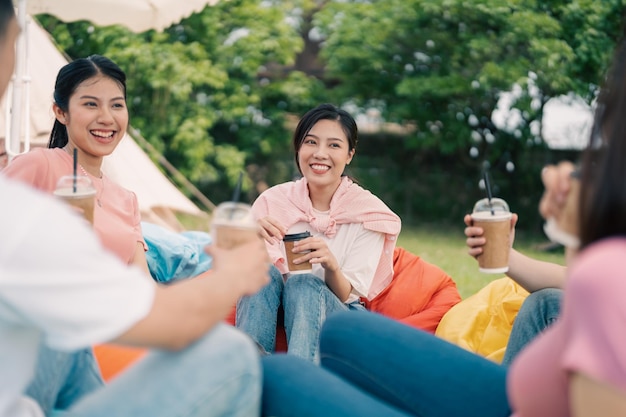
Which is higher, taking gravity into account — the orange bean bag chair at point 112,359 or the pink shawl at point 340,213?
the pink shawl at point 340,213

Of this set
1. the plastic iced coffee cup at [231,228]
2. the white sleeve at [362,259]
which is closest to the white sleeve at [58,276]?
the plastic iced coffee cup at [231,228]

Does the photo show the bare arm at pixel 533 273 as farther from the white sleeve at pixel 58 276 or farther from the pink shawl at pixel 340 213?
the white sleeve at pixel 58 276

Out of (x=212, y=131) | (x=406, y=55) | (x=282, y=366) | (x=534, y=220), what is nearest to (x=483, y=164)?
(x=534, y=220)

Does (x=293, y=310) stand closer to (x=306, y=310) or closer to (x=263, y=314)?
(x=306, y=310)

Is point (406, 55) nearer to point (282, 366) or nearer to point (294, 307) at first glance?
point (294, 307)

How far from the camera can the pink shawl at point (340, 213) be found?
3350 millimetres

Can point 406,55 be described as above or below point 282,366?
above

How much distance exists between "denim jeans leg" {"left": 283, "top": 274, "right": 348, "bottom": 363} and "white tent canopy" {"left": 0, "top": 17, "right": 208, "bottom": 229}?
2768 mm

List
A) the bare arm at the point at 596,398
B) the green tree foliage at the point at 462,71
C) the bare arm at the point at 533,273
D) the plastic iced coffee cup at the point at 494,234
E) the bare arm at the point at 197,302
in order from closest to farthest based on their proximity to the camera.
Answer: the bare arm at the point at 596,398 < the bare arm at the point at 197,302 < the plastic iced coffee cup at the point at 494,234 < the bare arm at the point at 533,273 < the green tree foliage at the point at 462,71

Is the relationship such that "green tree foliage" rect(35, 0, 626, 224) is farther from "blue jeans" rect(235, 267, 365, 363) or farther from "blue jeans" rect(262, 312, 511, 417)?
"blue jeans" rect(262, 312, 511, 417)

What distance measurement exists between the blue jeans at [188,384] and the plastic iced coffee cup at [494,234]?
1009 millimetres

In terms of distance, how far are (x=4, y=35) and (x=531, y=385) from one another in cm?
111

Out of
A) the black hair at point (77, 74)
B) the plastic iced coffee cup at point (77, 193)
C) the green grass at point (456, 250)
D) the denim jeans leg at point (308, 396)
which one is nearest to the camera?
the denim jeans leg at point (308, 396)

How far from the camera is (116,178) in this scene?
6324 mm
